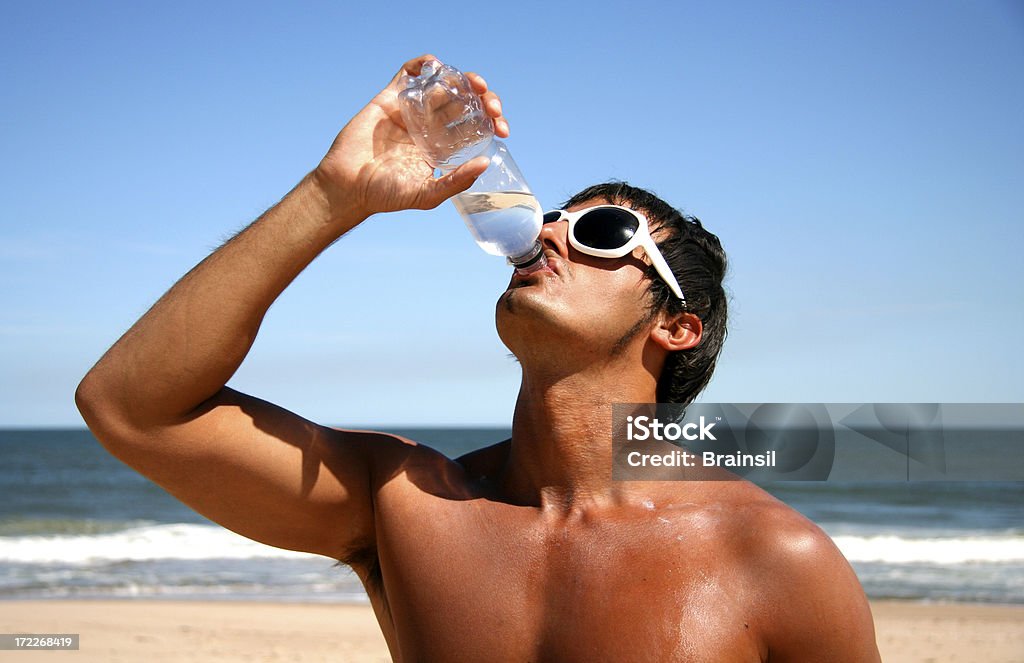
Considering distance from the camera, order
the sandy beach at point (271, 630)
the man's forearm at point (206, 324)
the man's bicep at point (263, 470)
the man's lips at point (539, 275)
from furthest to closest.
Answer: the sandy beach at point (271, 630), the man's lips at point (539, 275), the man's bicep at point (263, 470), the man's forearm at point (206, 324)

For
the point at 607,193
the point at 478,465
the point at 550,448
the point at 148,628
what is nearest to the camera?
the point at 550,448

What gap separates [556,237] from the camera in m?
3.04

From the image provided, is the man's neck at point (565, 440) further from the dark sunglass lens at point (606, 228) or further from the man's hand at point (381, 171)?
the man's hand at point (381, 171)

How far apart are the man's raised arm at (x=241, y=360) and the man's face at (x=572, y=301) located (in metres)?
0.43

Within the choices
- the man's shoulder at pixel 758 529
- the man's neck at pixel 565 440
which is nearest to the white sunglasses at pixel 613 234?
the man's neck at pixel 565 440

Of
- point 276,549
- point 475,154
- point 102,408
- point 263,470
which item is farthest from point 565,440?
point 276,549

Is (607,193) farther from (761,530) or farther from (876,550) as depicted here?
(876,550)

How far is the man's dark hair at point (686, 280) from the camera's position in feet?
10.6

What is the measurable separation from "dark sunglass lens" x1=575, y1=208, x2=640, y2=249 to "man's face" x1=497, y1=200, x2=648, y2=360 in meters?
0.05

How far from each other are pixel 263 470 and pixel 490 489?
673 millimetres

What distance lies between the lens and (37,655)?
33.8 ft

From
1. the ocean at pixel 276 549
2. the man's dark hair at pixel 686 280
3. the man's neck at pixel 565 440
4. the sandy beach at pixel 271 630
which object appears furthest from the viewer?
the ocean at pixel 276 549

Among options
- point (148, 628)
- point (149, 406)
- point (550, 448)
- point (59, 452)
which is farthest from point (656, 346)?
point (59, 452)

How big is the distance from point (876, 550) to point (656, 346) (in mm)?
16502
